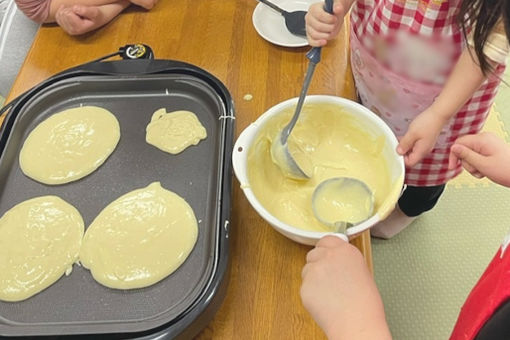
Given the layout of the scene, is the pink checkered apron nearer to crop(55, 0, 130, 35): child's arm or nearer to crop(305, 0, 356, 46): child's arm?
crop(305, 0, 356, 46): child's arm

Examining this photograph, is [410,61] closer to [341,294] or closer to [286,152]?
[286,152]

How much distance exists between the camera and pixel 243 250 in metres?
0.74

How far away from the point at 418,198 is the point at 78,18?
2.97 ft

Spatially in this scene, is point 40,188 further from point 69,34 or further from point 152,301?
point 69,34

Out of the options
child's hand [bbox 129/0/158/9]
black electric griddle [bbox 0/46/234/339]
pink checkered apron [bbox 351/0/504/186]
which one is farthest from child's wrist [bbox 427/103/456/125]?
child's hand [bbox 129/0/158/9]

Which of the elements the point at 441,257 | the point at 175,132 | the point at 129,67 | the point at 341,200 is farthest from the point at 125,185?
the point at 441,257

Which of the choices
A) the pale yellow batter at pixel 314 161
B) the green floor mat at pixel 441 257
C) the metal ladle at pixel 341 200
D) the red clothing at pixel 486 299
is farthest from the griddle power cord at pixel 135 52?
the green floor mat at pixel 441 257

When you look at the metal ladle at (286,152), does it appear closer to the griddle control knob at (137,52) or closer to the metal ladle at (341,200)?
→ the metal ladle at (341,200)

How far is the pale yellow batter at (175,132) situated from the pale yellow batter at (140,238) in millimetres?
83

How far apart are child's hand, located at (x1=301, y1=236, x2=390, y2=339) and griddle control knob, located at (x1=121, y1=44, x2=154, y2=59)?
53 centimetres

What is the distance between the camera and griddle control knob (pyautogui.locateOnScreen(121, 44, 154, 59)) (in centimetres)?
93

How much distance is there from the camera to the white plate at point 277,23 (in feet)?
3.26

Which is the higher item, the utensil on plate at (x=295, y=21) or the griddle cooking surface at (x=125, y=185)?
the utensil on plate at (x=295, y=21)

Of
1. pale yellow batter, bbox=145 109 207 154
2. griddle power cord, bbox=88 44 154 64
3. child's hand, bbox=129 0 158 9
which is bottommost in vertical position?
pale yellow batter, bbox=145 109 207 154
